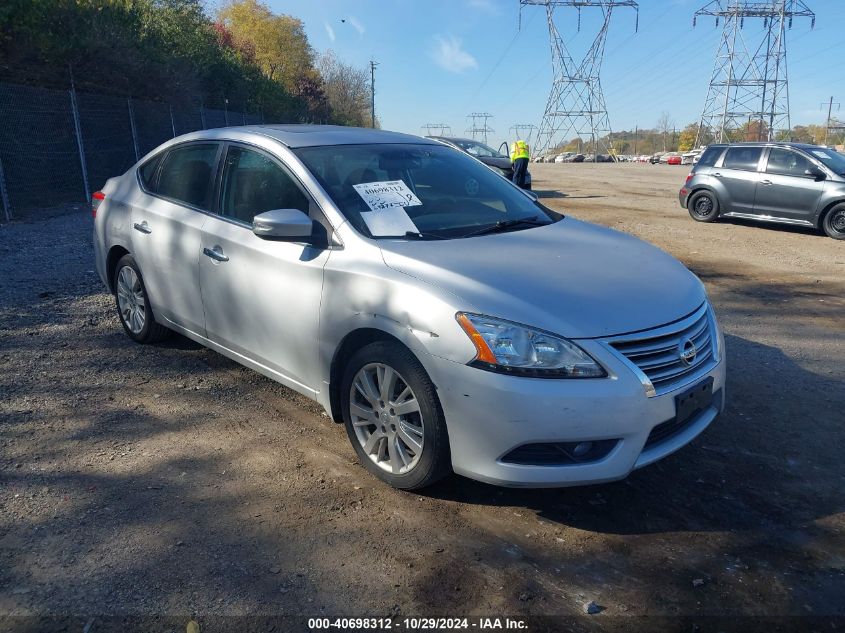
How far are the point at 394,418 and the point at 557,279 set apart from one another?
1021 mm

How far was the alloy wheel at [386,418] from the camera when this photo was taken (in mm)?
3193

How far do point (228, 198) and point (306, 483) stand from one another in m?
1.93

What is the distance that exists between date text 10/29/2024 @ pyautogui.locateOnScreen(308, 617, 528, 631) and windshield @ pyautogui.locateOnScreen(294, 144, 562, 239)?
1877 mm

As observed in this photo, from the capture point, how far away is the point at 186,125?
20844 millimetres

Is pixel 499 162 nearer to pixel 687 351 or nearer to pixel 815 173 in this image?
pixel 815 173

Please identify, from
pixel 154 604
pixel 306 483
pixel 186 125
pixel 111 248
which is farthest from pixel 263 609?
pixel 186 125

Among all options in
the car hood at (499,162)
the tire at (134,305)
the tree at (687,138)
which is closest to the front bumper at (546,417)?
the tire at (134,305)

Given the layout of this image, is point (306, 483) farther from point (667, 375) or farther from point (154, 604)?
point (667, 375)

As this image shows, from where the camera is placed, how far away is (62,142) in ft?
47.9

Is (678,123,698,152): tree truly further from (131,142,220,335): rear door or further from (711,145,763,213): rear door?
(131,142,220,335): rear door

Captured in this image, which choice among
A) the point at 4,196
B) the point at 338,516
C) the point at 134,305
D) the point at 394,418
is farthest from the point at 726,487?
the point at 4,196

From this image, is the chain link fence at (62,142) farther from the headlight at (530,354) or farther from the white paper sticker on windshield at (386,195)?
the headlight at (530,354)

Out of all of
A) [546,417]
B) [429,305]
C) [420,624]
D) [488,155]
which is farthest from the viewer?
[488,155]

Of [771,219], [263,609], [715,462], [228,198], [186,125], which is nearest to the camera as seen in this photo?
[263,609]
